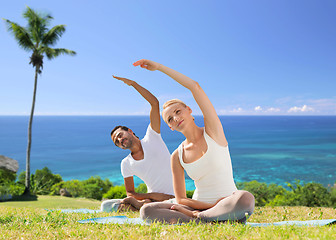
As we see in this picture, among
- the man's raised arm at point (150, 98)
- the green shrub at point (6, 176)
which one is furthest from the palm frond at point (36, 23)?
the man's raised arm at point (150, 98)

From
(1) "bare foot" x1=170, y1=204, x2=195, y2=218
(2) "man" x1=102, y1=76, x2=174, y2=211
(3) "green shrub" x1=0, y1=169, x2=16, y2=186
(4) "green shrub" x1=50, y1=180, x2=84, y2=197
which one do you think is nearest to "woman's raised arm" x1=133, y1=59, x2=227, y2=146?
(1) "bare foot" x1=170, y1=204, x2=195, y2=218

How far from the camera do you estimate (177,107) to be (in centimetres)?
379

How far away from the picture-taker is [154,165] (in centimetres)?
530

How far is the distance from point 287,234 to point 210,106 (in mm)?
1595

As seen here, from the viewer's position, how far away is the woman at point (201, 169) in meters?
3.59

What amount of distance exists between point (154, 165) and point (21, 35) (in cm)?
1369

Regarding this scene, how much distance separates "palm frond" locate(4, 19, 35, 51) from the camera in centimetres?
1535

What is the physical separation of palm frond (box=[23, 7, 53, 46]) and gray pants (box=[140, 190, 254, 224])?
14869mm

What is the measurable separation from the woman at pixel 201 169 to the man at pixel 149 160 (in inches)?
54.1

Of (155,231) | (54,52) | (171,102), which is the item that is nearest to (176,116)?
(171,102)

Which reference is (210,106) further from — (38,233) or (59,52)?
(59,52)

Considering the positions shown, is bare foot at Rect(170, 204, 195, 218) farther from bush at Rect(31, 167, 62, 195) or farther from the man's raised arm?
bush at Rect(31, 167, 62, 195)

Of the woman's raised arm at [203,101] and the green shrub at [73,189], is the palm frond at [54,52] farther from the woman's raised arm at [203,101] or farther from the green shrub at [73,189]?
the woman's raised arm at [203,101]

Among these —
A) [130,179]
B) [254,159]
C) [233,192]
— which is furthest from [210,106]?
[254,159]
